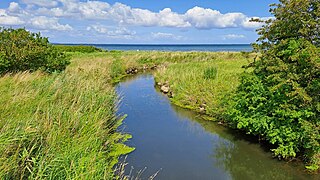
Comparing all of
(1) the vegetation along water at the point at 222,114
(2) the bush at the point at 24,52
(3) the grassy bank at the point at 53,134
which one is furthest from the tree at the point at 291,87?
(2) the bush at the point at 24,52

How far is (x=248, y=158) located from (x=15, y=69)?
10366mm

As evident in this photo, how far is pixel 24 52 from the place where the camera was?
42.7ft

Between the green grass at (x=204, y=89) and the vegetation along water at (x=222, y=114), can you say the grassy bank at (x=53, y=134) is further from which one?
the green grass at (x=204, y=89)

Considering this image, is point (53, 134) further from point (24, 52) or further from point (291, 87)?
point (24, 52)

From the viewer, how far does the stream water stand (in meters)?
7.55

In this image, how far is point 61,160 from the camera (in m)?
4.75

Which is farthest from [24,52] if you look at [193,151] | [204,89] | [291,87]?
[291,87]

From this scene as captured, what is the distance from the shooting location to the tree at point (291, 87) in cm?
741

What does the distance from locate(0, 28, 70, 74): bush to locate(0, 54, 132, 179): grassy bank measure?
2.84 metres

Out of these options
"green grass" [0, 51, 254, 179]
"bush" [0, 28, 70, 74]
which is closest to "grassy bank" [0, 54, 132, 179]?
"green grass" [0, 51, 254, 179]

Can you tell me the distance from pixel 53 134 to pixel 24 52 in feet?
27.4

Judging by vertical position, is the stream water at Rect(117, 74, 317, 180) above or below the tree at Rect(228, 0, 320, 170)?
below

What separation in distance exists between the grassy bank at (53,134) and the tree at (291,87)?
399 cm

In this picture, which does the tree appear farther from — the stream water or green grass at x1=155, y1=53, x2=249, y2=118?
green grass at x1=155, y1=53, x2=249, y2=118
